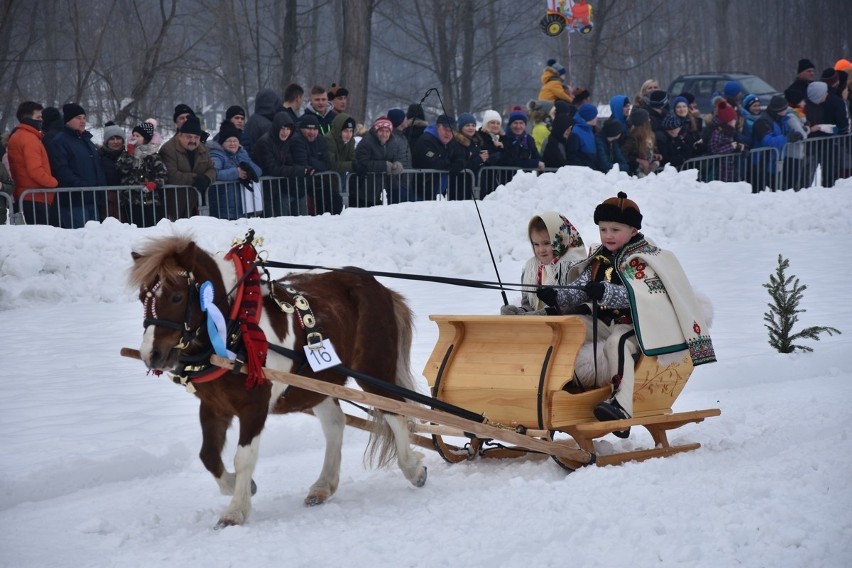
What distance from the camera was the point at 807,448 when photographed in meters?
6.59

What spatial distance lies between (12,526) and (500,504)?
2.66 meters

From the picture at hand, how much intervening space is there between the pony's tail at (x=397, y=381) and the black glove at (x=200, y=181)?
6155mm

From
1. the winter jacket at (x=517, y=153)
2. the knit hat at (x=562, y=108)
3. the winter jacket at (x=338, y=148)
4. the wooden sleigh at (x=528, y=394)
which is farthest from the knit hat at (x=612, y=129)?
the wooden sleigh at (x=528, y=394)

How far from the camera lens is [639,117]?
1658 centimetres

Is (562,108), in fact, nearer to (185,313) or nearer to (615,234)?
(615,234)

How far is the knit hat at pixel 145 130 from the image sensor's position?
12945mm

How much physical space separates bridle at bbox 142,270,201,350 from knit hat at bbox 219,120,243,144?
7.84 metres

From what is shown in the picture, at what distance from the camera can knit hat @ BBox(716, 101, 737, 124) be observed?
17.8 metres

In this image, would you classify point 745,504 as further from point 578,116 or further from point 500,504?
point 578,116

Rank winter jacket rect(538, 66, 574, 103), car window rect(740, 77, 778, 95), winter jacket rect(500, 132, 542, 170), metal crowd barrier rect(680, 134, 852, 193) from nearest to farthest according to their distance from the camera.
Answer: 1. winter jacket rect(500, 132, 542, 170)
2. metal crowd barrier rect(680, 134, 852, 193)
3. winter jacket rect(538, 66, 574, 103)
4. car window rect(740, 77, 778, 95)

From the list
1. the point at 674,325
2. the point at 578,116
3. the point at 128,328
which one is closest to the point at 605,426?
the point at 674,325

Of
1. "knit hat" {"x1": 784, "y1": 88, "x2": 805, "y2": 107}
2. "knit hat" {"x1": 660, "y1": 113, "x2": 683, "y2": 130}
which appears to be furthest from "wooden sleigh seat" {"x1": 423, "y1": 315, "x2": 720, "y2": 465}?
"knit hat" {"x1": 784, "y1": 88, "x2": 805, "y2": 107}

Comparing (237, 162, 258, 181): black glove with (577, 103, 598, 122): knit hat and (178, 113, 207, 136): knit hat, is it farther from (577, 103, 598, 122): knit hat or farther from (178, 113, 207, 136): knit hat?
(577, 103, 598, 122): knit hat

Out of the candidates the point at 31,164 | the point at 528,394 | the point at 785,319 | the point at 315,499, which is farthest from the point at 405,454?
the point at 31,164
